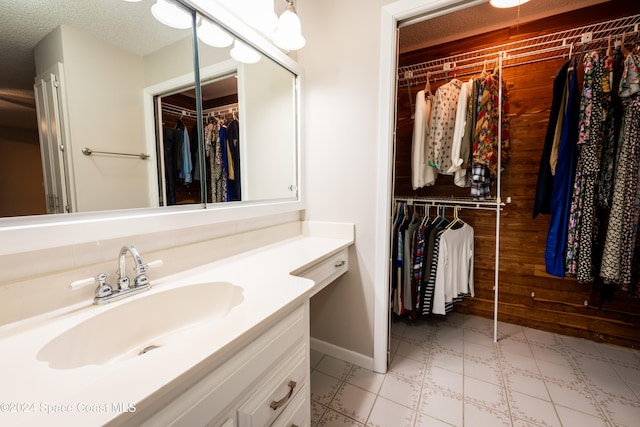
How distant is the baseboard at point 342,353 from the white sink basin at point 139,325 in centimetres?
109

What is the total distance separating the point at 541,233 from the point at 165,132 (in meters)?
2.54

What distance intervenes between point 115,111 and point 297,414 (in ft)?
3.99

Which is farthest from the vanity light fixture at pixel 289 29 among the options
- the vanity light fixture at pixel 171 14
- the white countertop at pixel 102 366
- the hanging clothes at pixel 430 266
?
the hanging clothes at pixel 430 266

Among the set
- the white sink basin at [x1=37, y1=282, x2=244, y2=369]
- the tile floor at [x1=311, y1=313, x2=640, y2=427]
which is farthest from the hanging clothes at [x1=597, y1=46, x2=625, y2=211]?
the white sink basin at [x1=37, y1=282, x2=244, y2=369]

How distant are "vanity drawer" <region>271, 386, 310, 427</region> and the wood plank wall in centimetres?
192

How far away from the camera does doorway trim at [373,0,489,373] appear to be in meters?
1.35

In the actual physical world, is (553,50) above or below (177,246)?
above

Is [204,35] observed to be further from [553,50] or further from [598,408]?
[598,408]

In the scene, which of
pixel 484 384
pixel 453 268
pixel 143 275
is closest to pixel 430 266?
pixel 453 268

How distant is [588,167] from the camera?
1469mm

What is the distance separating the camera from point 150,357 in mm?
538

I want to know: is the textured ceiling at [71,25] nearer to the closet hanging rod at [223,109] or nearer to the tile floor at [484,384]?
the closet hanging rod at [223,109]

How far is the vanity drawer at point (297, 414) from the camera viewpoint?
823 mm

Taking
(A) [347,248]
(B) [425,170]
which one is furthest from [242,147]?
(B) [425,170]
